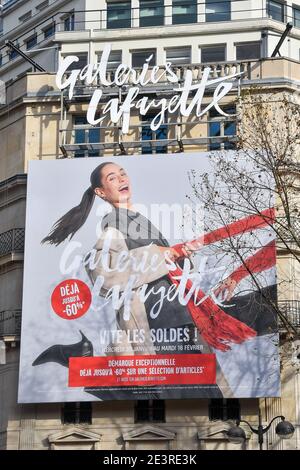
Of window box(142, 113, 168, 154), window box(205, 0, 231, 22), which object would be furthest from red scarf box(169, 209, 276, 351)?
window box(205, 0, 231, 22)

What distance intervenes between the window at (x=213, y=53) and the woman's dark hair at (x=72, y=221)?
10312 millimetres

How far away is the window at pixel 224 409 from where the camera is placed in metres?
35.9

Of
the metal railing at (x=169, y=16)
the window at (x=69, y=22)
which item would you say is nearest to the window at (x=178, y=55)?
the metal railing at (x=169, y=16)

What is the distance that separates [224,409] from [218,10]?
19.5m

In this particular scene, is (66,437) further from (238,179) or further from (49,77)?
(49,77)

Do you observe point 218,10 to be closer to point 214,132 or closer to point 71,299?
point 214,132

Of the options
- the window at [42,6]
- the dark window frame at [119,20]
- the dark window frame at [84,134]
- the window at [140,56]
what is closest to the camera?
the dark window frame at [84,134]

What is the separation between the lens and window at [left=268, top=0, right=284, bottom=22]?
4938 centimetres

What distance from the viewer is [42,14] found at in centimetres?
5381

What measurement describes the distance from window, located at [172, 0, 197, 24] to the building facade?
0.04 m

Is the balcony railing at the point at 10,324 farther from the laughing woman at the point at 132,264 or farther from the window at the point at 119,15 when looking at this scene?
the window at the point at 119,15

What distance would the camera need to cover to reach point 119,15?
48.2 metres

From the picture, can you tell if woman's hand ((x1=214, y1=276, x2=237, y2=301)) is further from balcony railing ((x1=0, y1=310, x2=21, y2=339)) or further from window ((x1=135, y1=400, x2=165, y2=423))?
balcony railing ((x1=0, y1=310, x2=21, y2=339))
